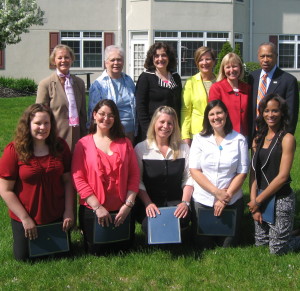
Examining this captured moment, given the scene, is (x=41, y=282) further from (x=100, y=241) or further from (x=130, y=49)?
(x=130, y=49)

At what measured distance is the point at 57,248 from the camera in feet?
16.8

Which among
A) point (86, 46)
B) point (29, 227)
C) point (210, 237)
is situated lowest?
point (210, 237)

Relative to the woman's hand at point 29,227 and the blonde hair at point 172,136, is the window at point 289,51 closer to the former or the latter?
the blonde hair at point 172,136

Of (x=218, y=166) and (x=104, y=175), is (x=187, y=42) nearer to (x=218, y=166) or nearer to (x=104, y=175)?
(x=218, y=166)

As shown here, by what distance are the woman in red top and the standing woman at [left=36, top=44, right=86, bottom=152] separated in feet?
2.23

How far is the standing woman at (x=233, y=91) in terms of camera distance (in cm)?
589

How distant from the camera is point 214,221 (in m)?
5.44

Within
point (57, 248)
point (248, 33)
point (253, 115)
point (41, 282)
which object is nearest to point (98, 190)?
point (57, 248)

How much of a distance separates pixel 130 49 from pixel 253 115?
1792 cm

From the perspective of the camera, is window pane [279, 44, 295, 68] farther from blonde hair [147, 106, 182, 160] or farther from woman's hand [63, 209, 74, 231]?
woman's hand [63, 209, 74, 231]

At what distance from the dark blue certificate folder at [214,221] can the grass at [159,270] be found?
203 mm

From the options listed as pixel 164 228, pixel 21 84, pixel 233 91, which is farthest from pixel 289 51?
pixel 164 228

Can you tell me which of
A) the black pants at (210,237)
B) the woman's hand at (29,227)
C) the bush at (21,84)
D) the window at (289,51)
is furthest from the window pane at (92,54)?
the woman's hand at (29,227)

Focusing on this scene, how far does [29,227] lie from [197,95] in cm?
253
